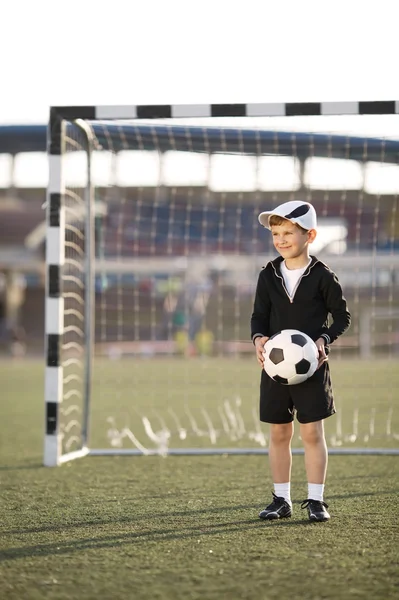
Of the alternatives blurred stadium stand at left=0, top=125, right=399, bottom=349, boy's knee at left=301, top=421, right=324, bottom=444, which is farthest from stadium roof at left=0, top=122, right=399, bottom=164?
boy's knee at left=301, top=421, right=324, bottom=444

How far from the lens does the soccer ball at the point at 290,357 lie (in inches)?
146

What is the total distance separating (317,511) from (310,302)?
86 cm

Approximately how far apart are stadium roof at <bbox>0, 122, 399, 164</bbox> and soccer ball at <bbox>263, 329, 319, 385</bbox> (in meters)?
3.24

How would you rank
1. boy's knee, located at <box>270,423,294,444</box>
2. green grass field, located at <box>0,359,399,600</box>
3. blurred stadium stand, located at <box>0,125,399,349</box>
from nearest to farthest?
1. green grass field, located at <box>0,359,399,600</box>
2. boy's knee, located at <box>270,423,294,444</box>
3. blurred stadium stand, located at <box>0,125,399,349</box>

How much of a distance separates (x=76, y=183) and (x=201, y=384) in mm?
6696

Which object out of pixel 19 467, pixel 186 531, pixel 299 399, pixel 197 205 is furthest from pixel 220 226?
pixel 186 531

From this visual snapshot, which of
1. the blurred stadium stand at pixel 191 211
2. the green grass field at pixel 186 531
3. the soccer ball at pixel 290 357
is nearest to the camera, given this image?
the green grass field at pixel 186 531

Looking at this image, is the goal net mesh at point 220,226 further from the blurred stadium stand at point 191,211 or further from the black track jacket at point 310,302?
the black track jacket at point 310,302

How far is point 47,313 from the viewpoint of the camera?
569 centimetres

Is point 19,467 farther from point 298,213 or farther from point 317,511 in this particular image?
point 298,213

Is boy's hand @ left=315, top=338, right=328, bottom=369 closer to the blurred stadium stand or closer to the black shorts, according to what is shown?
the black shorts

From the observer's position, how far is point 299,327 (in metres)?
3.92

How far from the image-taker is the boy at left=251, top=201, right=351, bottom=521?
3.85 m

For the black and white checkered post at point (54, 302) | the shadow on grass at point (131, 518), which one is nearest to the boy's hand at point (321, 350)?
the shadow on grass at point (131, 518)
